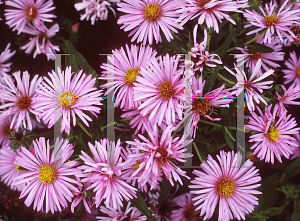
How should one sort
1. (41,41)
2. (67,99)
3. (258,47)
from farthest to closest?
(41,41) → (258,47) → (67,99)

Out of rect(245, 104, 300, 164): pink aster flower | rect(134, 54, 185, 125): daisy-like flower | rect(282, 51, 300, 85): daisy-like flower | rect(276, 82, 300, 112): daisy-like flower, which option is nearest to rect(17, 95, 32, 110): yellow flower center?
rect(134, 54, 185, 125): daisy-like flower

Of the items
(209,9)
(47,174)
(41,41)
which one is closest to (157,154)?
(47,174)

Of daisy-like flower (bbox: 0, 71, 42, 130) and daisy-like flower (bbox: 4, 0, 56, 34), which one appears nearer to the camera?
daisy-like flower (bbox: 0, 71, 42, 130)

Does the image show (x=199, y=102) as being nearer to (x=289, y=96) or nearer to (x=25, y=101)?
(x=289, y=96)

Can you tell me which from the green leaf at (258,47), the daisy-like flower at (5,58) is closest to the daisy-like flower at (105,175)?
the green leaf at (258,47)

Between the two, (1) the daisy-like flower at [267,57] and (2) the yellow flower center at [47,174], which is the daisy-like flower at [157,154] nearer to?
(2) the yellow flower center at [47,174]

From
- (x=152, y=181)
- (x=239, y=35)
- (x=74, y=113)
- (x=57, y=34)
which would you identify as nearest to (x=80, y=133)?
(x=74, y=113)

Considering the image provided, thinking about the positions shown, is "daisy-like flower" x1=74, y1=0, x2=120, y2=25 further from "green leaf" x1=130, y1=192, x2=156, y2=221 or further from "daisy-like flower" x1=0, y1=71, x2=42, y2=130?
"green leaf" x1=130, y1=192, x2=156, y2=221
